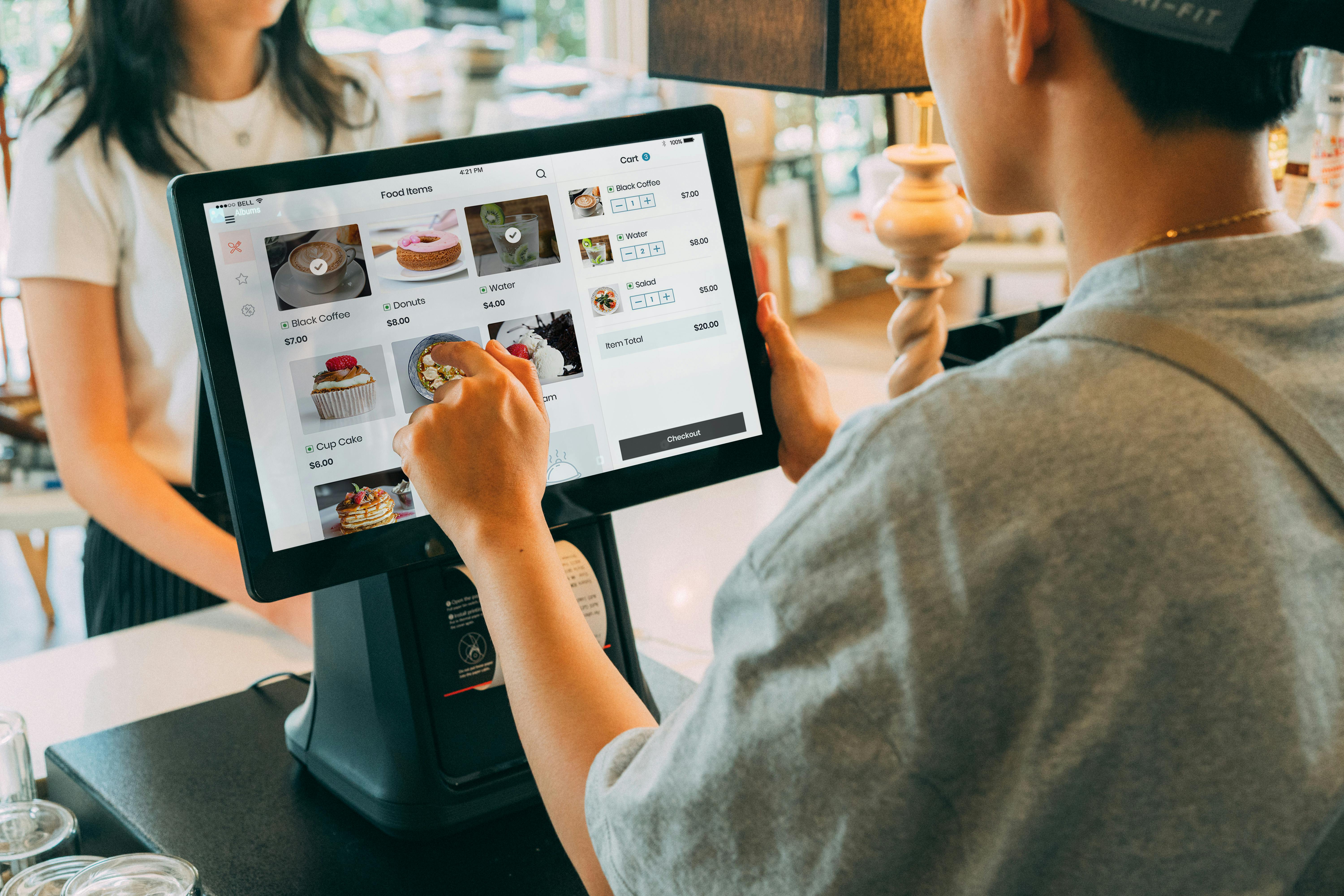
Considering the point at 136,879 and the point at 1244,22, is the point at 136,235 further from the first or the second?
the point at 1244,22

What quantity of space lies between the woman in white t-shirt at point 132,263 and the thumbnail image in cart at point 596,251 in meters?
0.61

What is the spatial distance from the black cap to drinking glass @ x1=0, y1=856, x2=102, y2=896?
66 centimetres

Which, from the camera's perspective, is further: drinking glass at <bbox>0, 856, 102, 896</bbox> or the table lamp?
the table lamp

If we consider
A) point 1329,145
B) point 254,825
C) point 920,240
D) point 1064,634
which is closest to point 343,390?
point 254,825

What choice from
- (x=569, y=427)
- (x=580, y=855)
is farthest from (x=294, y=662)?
(x=580, y=855)

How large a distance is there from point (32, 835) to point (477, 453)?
1.21ft

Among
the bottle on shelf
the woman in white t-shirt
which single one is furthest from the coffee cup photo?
the bottle on shelf

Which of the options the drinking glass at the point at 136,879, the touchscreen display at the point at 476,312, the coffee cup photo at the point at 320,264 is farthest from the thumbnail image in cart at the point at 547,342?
the drinking glass at the point at 136,879

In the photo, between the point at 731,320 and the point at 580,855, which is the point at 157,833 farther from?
the point at 731,320

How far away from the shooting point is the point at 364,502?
2.37 ft

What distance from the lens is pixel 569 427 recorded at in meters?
0.78

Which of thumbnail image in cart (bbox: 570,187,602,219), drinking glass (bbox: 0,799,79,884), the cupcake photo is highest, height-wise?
thumbnail image in cart (bbox: 570,187,602,219)

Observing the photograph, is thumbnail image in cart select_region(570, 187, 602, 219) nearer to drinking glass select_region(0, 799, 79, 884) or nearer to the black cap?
the black cap

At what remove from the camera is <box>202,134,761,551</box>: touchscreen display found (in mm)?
697
